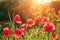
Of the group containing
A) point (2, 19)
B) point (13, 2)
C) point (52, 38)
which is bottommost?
point (2, 19)

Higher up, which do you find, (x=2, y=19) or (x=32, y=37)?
(x=32, y=37)

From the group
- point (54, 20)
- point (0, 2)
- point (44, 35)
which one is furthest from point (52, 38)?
point (0, 2)

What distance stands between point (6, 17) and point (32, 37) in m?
1.54

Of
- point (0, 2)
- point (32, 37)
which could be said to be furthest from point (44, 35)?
point (0, 2)

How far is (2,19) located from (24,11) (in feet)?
1.52

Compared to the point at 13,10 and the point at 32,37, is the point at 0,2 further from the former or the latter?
the point at 32,37

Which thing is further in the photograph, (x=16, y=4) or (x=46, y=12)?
(x=16, y=4)

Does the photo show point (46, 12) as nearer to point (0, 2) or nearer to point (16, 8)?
point (16, 8)

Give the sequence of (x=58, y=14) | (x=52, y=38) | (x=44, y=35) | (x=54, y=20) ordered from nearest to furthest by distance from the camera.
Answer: (x=52, y=38)
(x=44, y=35)
(x=54, y=20)
(x=58, y=14)

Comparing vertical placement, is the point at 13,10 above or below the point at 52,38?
below

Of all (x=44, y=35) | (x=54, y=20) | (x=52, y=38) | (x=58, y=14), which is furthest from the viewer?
(x=58, y=14)

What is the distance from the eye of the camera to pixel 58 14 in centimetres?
452

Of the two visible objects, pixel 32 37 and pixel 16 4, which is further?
pixel 16 4

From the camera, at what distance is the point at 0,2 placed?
4777 mm
